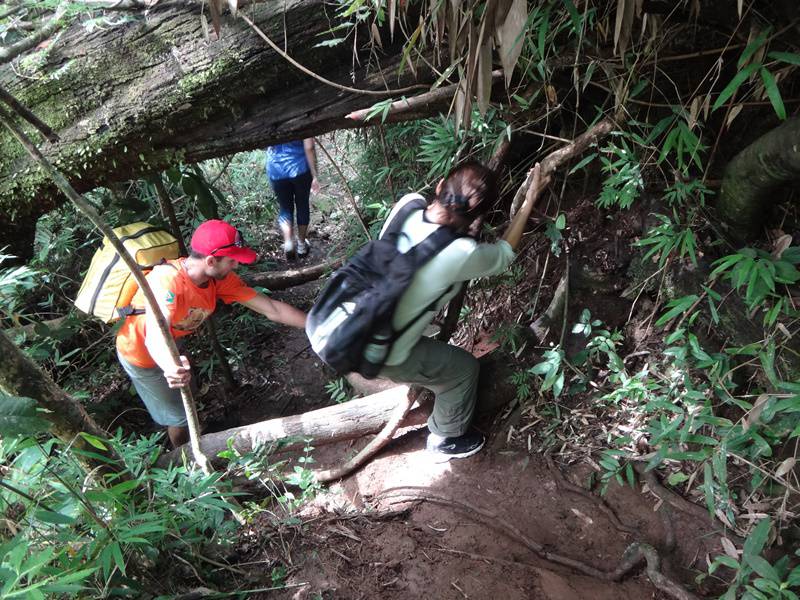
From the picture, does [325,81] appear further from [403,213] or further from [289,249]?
[289,249]

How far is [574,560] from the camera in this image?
8.63 ft

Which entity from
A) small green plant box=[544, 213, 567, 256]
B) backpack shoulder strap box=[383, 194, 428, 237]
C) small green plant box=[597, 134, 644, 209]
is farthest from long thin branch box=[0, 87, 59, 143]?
small green plant box=[597, 134, 644, 209]

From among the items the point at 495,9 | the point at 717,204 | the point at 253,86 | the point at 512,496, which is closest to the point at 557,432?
the point at 512,496

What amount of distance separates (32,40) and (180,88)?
1071 millimetres

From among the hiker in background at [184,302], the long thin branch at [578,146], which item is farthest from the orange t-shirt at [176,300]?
the long thin branch at [578,146]

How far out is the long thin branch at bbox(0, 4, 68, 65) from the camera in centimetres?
328

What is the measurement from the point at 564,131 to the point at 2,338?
2.89 m

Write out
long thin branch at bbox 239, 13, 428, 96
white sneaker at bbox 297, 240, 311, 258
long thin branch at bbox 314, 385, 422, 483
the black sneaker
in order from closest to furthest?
long thin branch at bbox 239, 13, 428, 96 < the black sneaker < long thin branch at bbox 314, 385, 422, 483 < white sneaker at bbox 297, 240, 311, 258

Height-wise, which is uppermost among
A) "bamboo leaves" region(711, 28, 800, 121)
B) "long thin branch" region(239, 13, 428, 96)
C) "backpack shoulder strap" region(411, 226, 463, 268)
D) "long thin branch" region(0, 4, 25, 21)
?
"long thin branch" region(0, 4, 25, 21)

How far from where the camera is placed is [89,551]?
2.06 meters

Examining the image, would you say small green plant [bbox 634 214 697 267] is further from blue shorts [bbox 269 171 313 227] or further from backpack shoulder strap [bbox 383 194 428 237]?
blue shorts [bbox 269 171 313 227]

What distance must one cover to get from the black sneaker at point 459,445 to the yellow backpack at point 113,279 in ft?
6.50

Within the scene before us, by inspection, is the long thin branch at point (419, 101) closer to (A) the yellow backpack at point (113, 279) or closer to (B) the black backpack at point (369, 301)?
(B) the black backpack at point (369, 301)

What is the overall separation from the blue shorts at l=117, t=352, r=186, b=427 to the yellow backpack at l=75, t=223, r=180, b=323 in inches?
18.7
